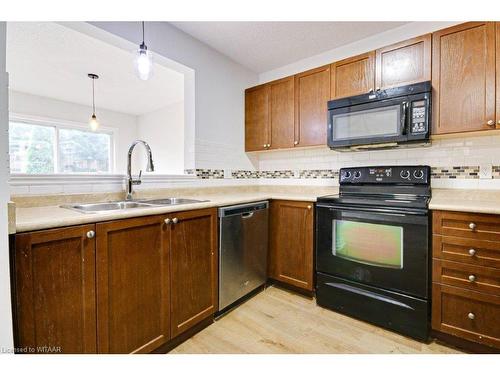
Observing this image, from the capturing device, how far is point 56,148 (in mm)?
4352

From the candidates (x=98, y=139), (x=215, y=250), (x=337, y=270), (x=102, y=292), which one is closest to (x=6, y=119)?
(x=102, y=292)

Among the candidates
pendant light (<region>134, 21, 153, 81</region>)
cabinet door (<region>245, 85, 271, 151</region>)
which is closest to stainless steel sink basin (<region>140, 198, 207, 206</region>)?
pendant light (<region>134, 21, 153, 81</region>)

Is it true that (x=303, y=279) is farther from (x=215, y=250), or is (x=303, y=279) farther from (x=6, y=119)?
(x=6, y=119)

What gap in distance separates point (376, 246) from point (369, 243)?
0.16ft

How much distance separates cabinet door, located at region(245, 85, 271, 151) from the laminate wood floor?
65.0 inches

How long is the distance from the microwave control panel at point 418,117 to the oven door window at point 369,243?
A: 0.74 metres

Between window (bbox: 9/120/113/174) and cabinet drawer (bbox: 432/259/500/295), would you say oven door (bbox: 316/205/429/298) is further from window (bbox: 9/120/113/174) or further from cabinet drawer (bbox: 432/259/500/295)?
window (bbox: 9/120/113/174)

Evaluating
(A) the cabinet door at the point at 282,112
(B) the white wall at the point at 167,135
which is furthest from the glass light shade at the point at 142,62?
(B) the white wall at the point at 167,135

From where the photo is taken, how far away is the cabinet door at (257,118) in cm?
267

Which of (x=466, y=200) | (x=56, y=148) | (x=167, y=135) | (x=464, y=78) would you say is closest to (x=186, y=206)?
(x=466, y=200)

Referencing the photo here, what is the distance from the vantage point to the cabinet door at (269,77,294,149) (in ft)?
8.13

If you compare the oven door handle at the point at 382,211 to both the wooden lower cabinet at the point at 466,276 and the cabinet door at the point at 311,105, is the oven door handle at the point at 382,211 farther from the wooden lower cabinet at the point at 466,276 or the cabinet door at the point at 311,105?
the cabinet door at the point at 311,105

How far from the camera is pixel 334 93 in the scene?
7.17 ft

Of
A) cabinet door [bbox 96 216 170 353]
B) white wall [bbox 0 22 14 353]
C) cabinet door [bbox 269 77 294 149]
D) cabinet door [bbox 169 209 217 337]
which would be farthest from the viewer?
cabinet door [bbox 269 77 294 149]
